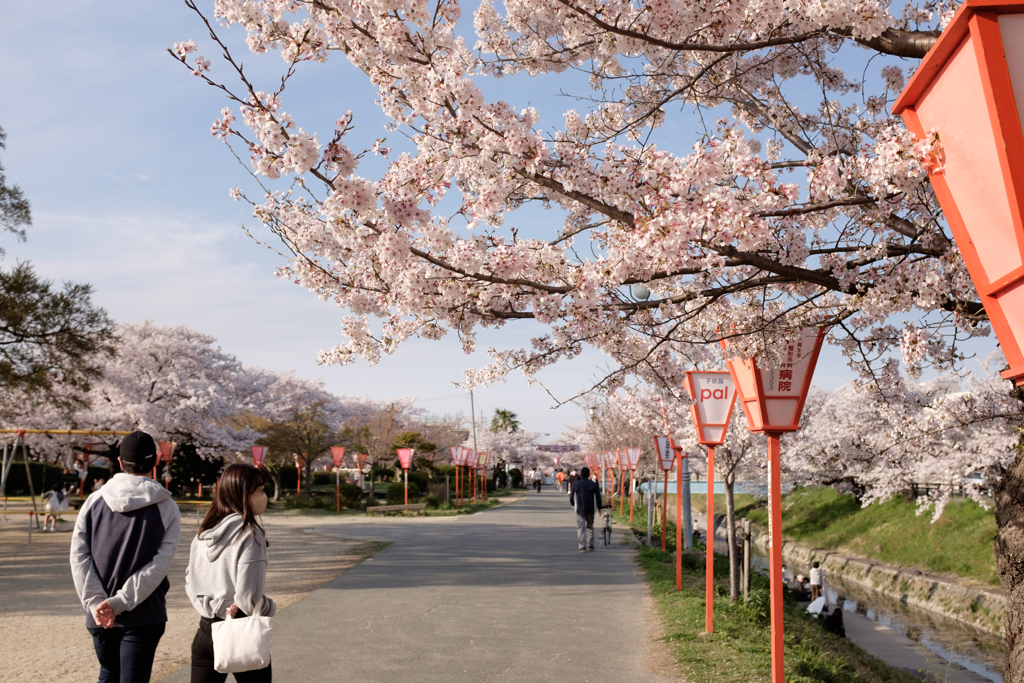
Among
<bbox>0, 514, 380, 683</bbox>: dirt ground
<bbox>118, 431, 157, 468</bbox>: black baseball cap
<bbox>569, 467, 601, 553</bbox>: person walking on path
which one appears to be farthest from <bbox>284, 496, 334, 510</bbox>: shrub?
<bbox>118, 431, 157, 468</bbox>: black baseball cap

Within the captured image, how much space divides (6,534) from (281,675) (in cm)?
1762

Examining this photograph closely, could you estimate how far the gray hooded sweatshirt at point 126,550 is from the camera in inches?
154

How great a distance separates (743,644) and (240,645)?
18.6 feet

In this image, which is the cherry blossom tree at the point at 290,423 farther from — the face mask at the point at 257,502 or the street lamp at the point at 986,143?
the street lamp at the point at 986,143

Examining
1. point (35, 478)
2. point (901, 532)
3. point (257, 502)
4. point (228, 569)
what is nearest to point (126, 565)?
point (228, 569)

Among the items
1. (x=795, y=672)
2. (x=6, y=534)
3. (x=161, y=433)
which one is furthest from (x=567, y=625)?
(x=161, y=433)

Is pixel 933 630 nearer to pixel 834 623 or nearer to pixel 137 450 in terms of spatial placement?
pixel 834 623

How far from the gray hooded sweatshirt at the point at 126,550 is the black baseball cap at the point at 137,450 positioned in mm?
87

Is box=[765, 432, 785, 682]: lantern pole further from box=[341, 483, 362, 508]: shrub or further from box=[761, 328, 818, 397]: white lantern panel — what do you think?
box=[341, 483, 362, 508]: shrub

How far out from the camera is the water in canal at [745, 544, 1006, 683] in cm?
1298

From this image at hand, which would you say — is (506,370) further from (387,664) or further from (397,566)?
(397,566)

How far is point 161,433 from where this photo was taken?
31.1m

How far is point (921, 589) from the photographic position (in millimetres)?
18828

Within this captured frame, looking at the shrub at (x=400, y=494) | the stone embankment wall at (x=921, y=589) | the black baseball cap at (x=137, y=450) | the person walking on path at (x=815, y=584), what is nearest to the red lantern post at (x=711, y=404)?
the black baseball cap at (x=137, y=450)
